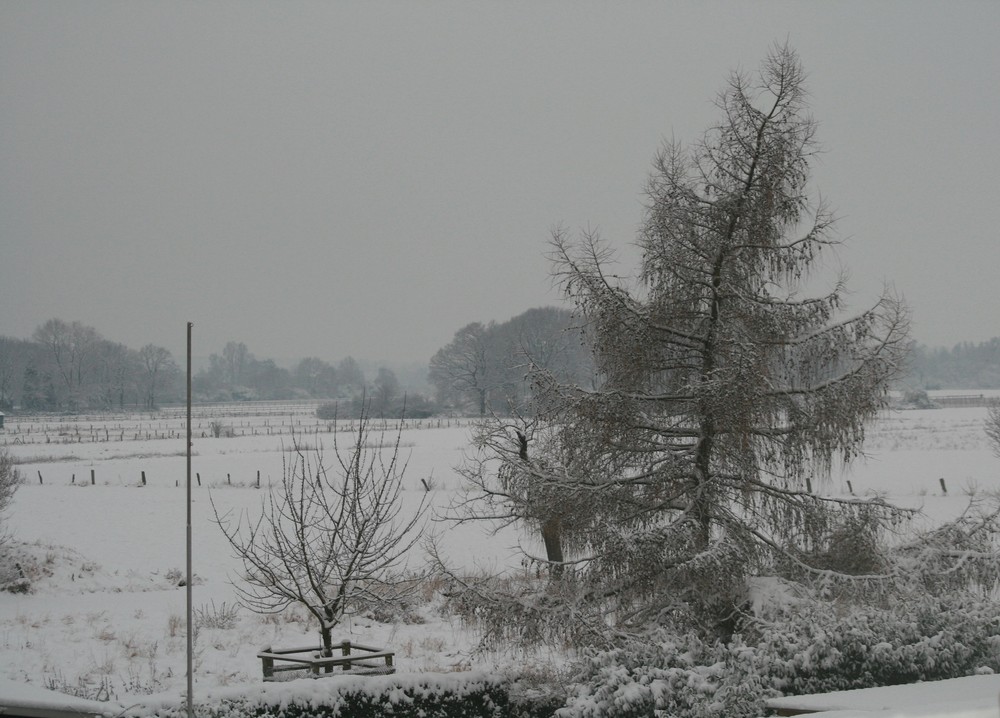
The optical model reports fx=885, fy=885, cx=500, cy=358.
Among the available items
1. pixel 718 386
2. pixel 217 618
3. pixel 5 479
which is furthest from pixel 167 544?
pixel 718 386

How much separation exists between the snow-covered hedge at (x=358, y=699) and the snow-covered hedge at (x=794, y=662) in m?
1.81

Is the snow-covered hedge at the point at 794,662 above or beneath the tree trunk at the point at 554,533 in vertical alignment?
beneath

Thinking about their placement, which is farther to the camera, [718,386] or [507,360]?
[507,360]

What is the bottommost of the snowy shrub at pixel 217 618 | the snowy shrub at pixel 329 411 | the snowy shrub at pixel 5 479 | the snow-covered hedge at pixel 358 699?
the snowy shrub at pixel 217 618

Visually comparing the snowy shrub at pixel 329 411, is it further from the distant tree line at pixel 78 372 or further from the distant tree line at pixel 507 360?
the distant tree line at pixel 78 372

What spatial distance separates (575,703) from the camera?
24.7 ft

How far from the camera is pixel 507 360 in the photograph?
1281 centimetres

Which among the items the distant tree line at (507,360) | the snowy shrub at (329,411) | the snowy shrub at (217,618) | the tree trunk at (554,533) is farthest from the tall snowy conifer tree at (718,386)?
the snowy shrub at (217,618)

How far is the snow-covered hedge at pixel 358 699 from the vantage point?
342 inches

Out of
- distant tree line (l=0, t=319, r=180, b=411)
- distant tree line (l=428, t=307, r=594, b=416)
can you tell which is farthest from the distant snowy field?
distant tree line (l=0, t=319, r=180, b=411)

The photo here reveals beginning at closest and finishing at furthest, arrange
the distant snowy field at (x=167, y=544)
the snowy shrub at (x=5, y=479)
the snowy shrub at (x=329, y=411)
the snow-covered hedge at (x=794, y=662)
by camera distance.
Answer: the snow-covered hedge at (x=794, y=662)
the snowy shrub at (x=329, y=411)
the distant snowy field at (x=167, y=544)
the snowy shrub at (x=5, y=479)

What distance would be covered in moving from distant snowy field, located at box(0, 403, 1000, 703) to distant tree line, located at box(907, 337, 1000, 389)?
29.4 m

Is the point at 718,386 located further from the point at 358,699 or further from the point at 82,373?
the point at 82,373

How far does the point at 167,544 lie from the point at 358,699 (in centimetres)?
1591
